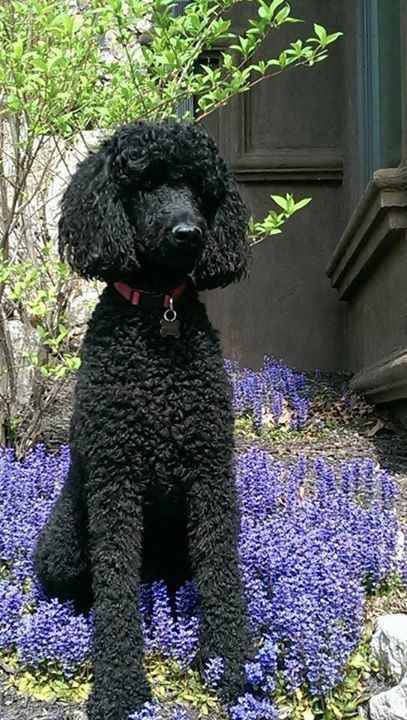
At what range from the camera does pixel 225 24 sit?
3127 millimetres

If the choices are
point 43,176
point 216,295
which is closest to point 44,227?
point 43,176

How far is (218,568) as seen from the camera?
6.96 feet

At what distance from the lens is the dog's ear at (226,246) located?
222cm

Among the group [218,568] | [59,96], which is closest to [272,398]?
[59,96]

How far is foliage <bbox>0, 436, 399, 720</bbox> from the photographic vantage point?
210 centimetres

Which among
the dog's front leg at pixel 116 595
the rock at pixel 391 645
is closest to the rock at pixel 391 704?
the rock at pixel 391 645

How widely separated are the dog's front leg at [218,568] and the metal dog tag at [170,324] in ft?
1.15

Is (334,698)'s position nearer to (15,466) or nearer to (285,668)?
(285,668)

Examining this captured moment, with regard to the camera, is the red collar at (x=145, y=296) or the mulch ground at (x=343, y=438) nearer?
the red collar at (x=145, y=296)

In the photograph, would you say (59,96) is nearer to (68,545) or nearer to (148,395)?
(148,395)

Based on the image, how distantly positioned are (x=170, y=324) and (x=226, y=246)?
29 centimetres

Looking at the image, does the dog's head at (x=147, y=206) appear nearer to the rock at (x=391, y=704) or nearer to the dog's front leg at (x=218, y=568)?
the dog's front leg at (x=218, y=568)

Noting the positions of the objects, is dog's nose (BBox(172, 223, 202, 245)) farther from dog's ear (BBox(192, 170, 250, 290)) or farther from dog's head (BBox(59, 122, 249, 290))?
dog's ear (BBox(192, 170, 250, 290))

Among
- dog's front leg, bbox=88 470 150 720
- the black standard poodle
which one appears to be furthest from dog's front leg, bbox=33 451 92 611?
dog's front leg, bbox=88 470 150 720
